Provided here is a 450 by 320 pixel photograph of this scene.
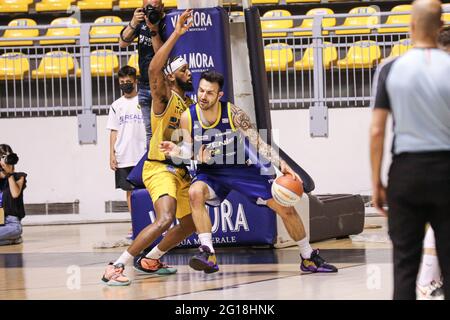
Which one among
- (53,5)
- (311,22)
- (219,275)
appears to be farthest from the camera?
(53,5)

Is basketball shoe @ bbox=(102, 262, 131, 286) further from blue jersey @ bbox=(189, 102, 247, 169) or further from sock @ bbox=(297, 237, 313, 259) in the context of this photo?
sock @ bbox=(297, 237, 313, 259)

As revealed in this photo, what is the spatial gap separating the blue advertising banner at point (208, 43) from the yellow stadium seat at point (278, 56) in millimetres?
4938

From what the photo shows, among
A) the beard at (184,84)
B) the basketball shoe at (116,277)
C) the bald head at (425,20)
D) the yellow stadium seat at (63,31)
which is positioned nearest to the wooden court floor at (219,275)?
the basketball shoe at (116,277)

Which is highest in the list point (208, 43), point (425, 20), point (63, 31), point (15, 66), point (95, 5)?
point (95, 5)

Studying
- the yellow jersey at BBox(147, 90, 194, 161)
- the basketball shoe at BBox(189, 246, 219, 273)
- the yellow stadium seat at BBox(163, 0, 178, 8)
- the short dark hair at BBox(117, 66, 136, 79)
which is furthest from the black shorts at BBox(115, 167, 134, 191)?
the yellow stadium seat at BBox(163, 0, 178, 8)

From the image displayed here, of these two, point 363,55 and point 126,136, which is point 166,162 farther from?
point 363,55

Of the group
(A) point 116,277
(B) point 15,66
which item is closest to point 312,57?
(B) point 15,66

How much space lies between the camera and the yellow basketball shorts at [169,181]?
8.33 metres

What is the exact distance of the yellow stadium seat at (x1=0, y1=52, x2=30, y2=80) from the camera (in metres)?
15.1

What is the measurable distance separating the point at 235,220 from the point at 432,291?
381 centimetres

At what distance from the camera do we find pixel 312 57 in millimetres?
14852

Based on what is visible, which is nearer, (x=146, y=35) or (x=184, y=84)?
(x=184, y=84)

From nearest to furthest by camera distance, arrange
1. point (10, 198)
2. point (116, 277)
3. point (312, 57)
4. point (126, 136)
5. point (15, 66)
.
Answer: point (116, 277), point (126, 136), point (10, 198), point (312, 57), point (15, 66)

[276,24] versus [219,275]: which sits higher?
[276,24]
